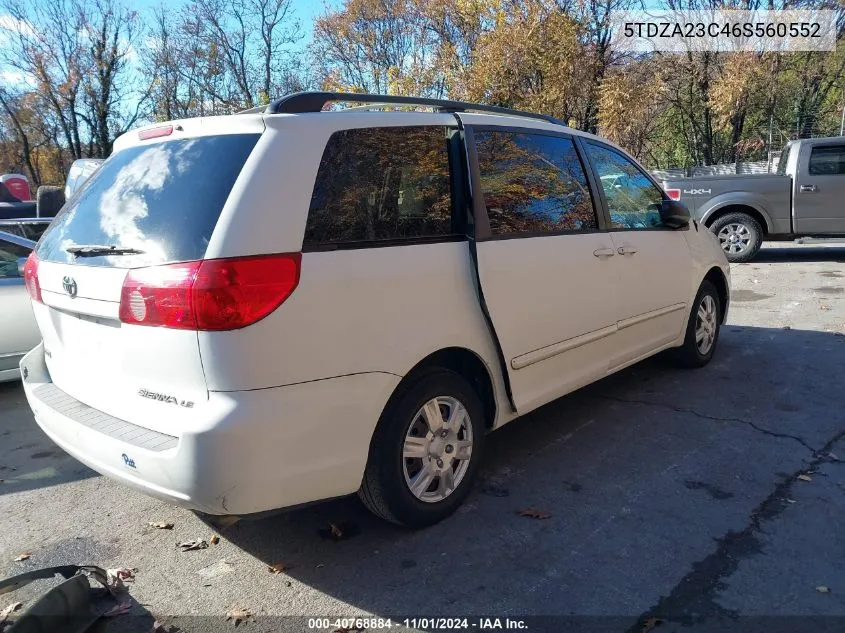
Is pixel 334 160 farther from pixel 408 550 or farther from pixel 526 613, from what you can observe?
pixel 526 613

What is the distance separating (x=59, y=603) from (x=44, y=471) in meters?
1.88

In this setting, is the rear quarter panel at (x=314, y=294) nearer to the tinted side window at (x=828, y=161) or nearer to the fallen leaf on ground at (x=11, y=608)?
the fallen leaf on ground at (x=11, y=608)

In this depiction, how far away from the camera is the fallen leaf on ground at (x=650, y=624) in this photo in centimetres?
241

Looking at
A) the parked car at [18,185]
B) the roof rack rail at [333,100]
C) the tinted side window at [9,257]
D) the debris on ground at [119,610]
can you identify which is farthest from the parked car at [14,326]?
the parked car at [18,185]

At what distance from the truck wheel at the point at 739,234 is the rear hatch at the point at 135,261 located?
424 inches

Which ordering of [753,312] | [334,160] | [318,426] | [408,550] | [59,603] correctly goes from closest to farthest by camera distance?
[59,603] < [318,426] < [334,160] < [408,550] < [753,312]

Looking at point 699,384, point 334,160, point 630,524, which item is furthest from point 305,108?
point 699,384

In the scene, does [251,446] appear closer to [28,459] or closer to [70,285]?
[70,285]

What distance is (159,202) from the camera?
2.66 meters

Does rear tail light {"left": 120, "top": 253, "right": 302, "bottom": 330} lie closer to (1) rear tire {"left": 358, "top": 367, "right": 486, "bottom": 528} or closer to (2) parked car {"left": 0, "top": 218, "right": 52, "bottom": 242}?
(1) rear tire {"left": 358, "top": 367, "right": 486, "bottom": 528}

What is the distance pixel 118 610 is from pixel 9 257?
13.7ft

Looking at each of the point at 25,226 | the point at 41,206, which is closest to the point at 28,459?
the point at 25,226

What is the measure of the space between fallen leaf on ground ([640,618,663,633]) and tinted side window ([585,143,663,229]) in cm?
254

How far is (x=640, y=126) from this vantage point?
75.7 feet
